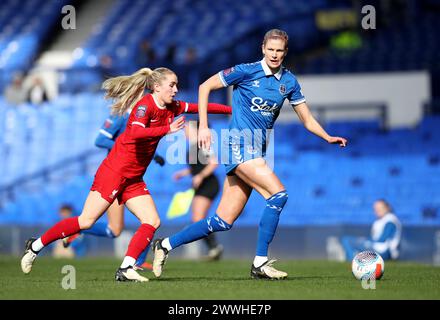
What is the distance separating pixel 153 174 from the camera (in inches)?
795

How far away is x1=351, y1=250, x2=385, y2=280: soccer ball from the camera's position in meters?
8.82

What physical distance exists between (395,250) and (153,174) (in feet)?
22.6

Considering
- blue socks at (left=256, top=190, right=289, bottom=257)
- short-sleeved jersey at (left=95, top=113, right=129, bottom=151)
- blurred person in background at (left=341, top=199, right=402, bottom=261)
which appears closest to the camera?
blue socks at (left=256, top=190, right=289, bottom=257)

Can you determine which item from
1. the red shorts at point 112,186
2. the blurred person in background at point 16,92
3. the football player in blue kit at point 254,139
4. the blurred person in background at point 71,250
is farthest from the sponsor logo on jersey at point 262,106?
the blurred person in background at point 16,92

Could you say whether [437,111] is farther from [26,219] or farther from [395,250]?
[26,219]

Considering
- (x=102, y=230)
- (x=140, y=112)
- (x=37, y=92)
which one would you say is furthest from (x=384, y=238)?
(x=37, y=92)

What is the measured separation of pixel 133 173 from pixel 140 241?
635 mm

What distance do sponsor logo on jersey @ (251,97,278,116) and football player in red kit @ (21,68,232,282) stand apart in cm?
74

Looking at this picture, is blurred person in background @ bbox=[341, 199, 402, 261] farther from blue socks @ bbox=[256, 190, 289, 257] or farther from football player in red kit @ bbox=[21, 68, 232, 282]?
football player in red kit @ bbox=[21, 68, 232, 282]

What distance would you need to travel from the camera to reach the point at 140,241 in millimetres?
8680

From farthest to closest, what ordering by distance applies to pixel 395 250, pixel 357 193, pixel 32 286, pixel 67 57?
pixel 67 57 < pixel 357 193 < pixel 395 250 < pixel 32 286

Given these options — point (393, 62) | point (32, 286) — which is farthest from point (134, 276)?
point (393, 62)

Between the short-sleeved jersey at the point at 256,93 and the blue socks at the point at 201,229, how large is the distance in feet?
2.71

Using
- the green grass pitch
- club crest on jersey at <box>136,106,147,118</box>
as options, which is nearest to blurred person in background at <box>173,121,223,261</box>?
the green grass pitch
